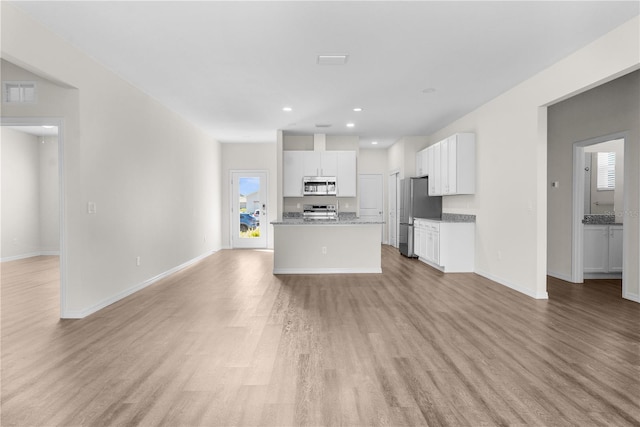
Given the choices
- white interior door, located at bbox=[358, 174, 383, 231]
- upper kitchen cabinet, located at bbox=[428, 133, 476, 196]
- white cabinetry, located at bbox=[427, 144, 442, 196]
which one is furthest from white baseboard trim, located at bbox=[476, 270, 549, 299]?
white interior door, located at bbox=[358, 174, 383, 231]

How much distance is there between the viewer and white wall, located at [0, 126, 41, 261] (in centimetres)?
814

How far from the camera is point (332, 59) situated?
13.1ft

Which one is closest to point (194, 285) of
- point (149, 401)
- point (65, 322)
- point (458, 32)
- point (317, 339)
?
point (65, 322)

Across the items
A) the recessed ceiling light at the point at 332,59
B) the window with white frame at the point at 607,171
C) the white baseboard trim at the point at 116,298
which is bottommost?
the white baseboard trim at the point at 116,298

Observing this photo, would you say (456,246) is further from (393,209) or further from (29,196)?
(29,196)

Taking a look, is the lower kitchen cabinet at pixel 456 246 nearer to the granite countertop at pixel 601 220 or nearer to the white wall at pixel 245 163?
the granite countertop at pixel 601 220

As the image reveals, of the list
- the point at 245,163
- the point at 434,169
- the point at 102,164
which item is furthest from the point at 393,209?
the point at 102,164

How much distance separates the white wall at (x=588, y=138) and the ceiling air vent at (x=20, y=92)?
7.20 m

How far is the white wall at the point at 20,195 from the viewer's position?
26.7ft

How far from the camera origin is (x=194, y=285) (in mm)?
5504

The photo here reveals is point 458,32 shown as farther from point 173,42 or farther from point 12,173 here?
point 12,173

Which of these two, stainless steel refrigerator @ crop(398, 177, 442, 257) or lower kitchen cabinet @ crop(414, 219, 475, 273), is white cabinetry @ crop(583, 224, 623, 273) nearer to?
lower kitchen cabinet @ crop(414, 219, 475, 273)

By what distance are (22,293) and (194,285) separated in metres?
2.31

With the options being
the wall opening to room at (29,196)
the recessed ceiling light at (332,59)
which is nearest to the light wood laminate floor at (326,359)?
the recessed ceiling light at (332,59)
